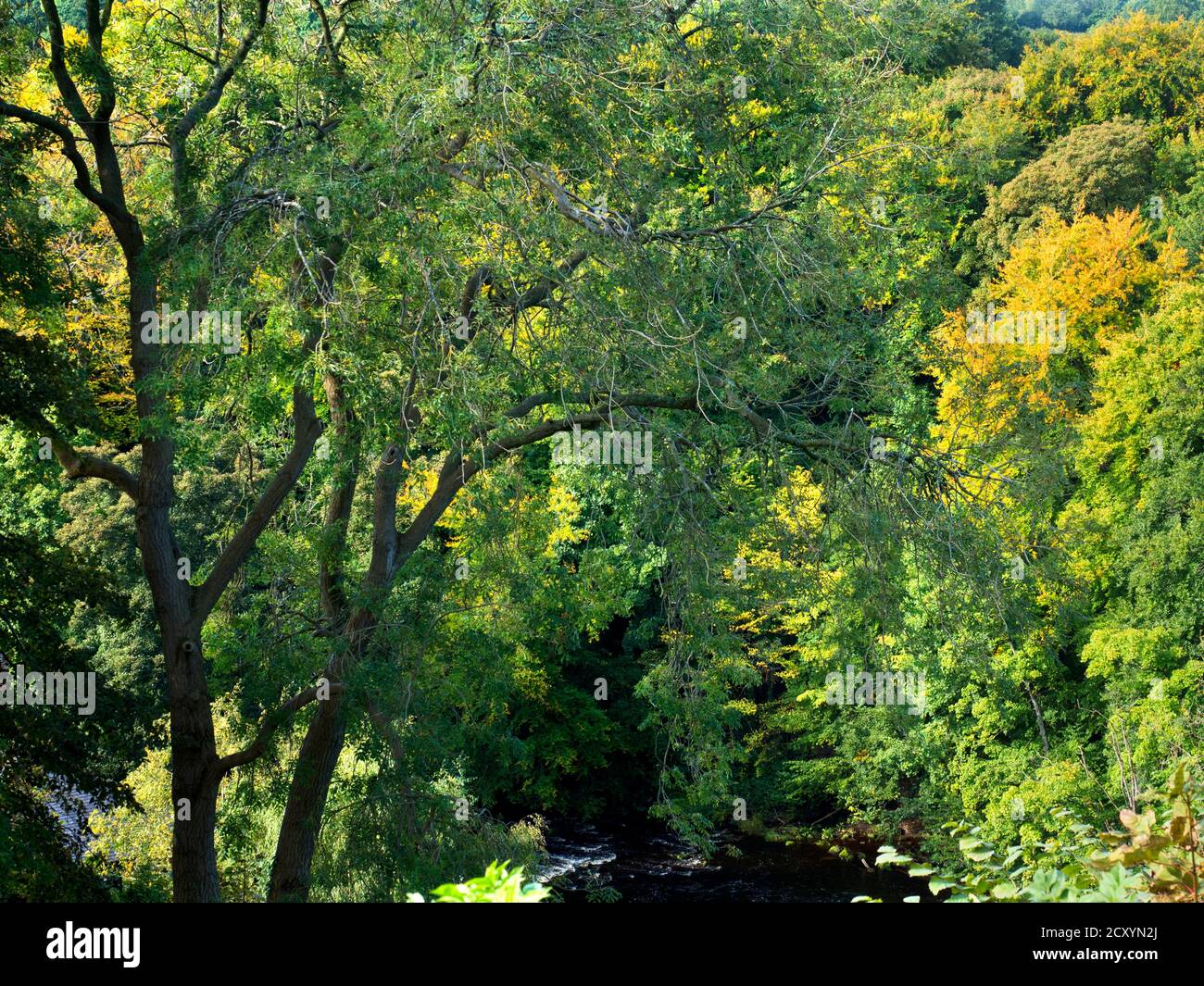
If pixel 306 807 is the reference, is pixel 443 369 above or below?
above

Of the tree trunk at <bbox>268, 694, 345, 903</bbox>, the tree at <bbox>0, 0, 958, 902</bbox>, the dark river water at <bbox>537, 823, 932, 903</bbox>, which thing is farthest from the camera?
the dark river water at <bbox>537, 823, 932, 903</bbox>

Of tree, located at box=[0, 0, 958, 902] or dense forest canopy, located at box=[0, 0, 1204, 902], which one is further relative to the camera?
Result: dense forest canopy, located at box=[0, 0, 1204, 902]

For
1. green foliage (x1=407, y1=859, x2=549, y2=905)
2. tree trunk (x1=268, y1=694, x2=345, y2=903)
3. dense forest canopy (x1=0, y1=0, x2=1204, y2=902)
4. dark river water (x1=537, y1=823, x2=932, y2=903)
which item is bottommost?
dark river water (x1=537, y1=823, x2=932, y2=903)

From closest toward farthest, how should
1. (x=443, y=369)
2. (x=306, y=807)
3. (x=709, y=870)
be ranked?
(x=443, y=369)
(x=306, y=807)
(x=709, y=870)

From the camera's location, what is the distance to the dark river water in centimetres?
2164

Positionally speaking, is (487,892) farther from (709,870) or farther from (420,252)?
(709,870)

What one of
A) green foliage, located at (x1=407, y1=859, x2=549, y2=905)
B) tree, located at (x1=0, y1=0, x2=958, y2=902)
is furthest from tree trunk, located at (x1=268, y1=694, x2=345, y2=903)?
green foliage, located at (x1=407, y1=859, x2=549, y2=905)

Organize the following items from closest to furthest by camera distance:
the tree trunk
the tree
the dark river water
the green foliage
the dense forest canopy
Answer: the green foliage, the tree, the dense forest canopy, the tree trunk, the dark river water

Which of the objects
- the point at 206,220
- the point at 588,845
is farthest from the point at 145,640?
the point at 206,220

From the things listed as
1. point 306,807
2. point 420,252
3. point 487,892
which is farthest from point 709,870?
point 487,892

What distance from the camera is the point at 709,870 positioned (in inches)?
910

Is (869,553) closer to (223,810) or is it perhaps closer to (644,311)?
(644,311)

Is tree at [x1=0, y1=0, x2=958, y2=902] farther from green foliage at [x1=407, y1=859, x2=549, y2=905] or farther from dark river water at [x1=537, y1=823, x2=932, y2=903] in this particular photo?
dark river water at [x1=537, y1=823, x2=932, y2=903]

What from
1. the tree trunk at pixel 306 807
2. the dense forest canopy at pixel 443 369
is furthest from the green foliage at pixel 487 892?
the tree trunk at pixel 306 807
